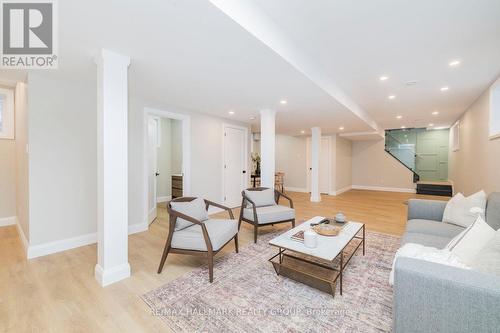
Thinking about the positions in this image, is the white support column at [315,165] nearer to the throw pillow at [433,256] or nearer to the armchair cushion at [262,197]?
the armchair cushion at [262,197]

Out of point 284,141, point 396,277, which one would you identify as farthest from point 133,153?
point 284,141

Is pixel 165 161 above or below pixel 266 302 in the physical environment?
above

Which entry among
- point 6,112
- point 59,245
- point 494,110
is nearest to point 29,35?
point 59,245

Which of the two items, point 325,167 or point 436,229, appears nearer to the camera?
point 436,229

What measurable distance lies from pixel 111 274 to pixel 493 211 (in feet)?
12.5

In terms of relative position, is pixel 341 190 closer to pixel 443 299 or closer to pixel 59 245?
pixel 443 299

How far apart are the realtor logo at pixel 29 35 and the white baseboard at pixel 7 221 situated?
2.86 meters

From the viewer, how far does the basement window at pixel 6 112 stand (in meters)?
3.74

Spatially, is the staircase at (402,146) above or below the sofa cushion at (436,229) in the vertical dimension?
above

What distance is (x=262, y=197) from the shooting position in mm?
3689

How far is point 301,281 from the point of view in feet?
6.99

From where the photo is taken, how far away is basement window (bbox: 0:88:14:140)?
374 centimetres

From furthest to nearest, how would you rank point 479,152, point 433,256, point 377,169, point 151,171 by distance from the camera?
point 377,169 → point 151,171 → point 479,152 → point 433,256

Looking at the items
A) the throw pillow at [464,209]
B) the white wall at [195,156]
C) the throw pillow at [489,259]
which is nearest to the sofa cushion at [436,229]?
the throw pillow at [464,209]
